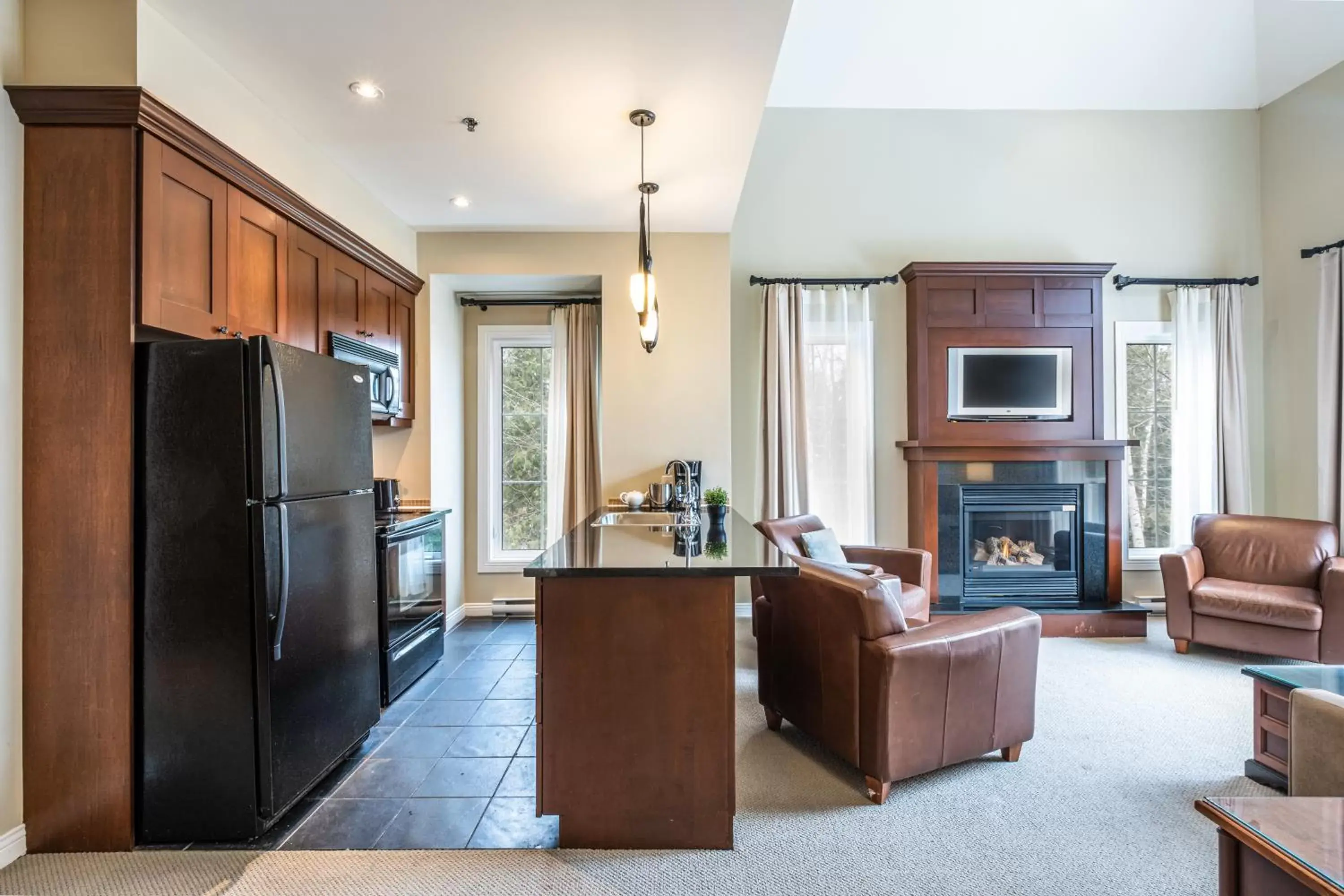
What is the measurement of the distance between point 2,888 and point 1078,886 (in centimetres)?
324

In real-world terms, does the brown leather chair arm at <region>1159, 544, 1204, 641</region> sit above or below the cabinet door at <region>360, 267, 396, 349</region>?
below

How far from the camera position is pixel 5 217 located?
6.36 ft

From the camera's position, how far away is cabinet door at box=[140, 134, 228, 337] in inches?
80.9

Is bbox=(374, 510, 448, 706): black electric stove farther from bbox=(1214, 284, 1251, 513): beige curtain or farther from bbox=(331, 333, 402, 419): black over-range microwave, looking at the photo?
bbox=(1214, 284, 1251, 513): beige curtain

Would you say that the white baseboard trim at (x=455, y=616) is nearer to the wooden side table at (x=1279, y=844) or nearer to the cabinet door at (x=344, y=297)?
the cabinet door at (x=344, y=297)

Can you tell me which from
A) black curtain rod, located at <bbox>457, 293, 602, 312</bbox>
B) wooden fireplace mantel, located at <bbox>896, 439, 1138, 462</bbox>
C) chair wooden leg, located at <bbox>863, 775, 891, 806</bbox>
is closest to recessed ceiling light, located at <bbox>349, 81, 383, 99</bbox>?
black curtain rod, located at <bbox>457, 293, 602, 312</bbox>

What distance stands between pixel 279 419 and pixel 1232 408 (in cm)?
621

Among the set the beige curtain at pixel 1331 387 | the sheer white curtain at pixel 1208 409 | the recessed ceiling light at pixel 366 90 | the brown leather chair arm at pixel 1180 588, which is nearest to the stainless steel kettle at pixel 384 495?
the recessed ceiling light at pixel 366 90

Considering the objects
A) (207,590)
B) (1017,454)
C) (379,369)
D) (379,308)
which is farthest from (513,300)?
(1017,454)

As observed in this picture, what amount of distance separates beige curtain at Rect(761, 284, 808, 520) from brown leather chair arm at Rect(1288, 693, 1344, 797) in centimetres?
295

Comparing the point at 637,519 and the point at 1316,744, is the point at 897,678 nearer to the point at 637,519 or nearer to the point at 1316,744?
the point at 1316,744

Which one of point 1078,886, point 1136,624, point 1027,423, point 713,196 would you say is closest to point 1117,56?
point 1027,423

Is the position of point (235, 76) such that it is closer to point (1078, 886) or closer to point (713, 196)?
point (713, 196)

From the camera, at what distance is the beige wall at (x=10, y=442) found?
1.93 meters
